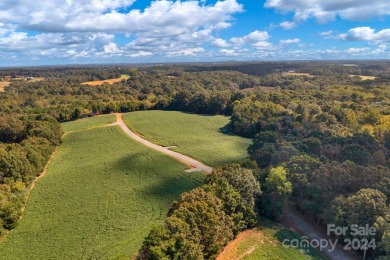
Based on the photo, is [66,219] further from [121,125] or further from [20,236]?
[121,125]

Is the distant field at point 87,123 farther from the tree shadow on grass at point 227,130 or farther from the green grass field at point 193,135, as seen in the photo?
the tree shadow on grass at point 227,130

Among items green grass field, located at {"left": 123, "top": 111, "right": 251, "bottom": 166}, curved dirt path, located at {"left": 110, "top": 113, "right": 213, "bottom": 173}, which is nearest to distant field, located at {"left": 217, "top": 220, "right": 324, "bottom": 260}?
curved dirt path, located at {"left": 110, "top": 113, "right": 213, "bottom": 173}

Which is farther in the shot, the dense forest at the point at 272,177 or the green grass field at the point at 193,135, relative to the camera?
the green grass field at the point at 193,135

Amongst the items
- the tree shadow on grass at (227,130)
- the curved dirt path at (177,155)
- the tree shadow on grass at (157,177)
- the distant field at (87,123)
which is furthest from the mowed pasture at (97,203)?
the tree shadow on grass at (227,130)

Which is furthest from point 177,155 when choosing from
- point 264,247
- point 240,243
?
point 264,247

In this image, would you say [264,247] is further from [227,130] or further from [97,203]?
[227,130]

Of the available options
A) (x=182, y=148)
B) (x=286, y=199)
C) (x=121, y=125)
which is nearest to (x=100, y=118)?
(x=121, y=125)
